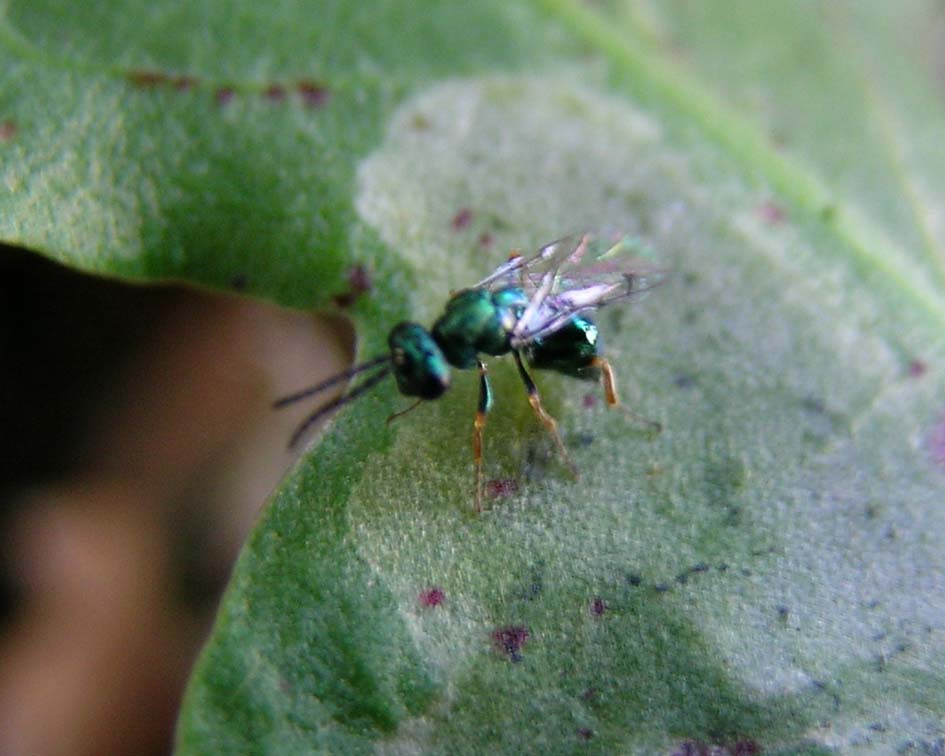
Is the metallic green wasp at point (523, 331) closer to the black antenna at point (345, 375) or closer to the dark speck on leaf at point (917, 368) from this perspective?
the black antenna at point (345, 375)

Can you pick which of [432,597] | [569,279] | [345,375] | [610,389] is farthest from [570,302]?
[432,597]

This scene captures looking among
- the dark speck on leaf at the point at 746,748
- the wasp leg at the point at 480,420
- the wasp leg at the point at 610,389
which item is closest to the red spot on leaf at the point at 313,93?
the wasp leg at the point at 480,420

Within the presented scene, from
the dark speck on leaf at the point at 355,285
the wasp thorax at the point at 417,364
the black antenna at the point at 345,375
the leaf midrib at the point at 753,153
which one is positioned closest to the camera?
the wasp thorax at the point at 417,364

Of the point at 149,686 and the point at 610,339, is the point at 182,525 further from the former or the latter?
the point at 610,339

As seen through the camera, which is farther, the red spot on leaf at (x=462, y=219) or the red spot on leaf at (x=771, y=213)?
the red spot on leaf at (x=771, y=213)

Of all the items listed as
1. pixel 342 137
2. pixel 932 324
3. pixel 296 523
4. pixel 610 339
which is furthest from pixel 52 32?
pixel 932 324
